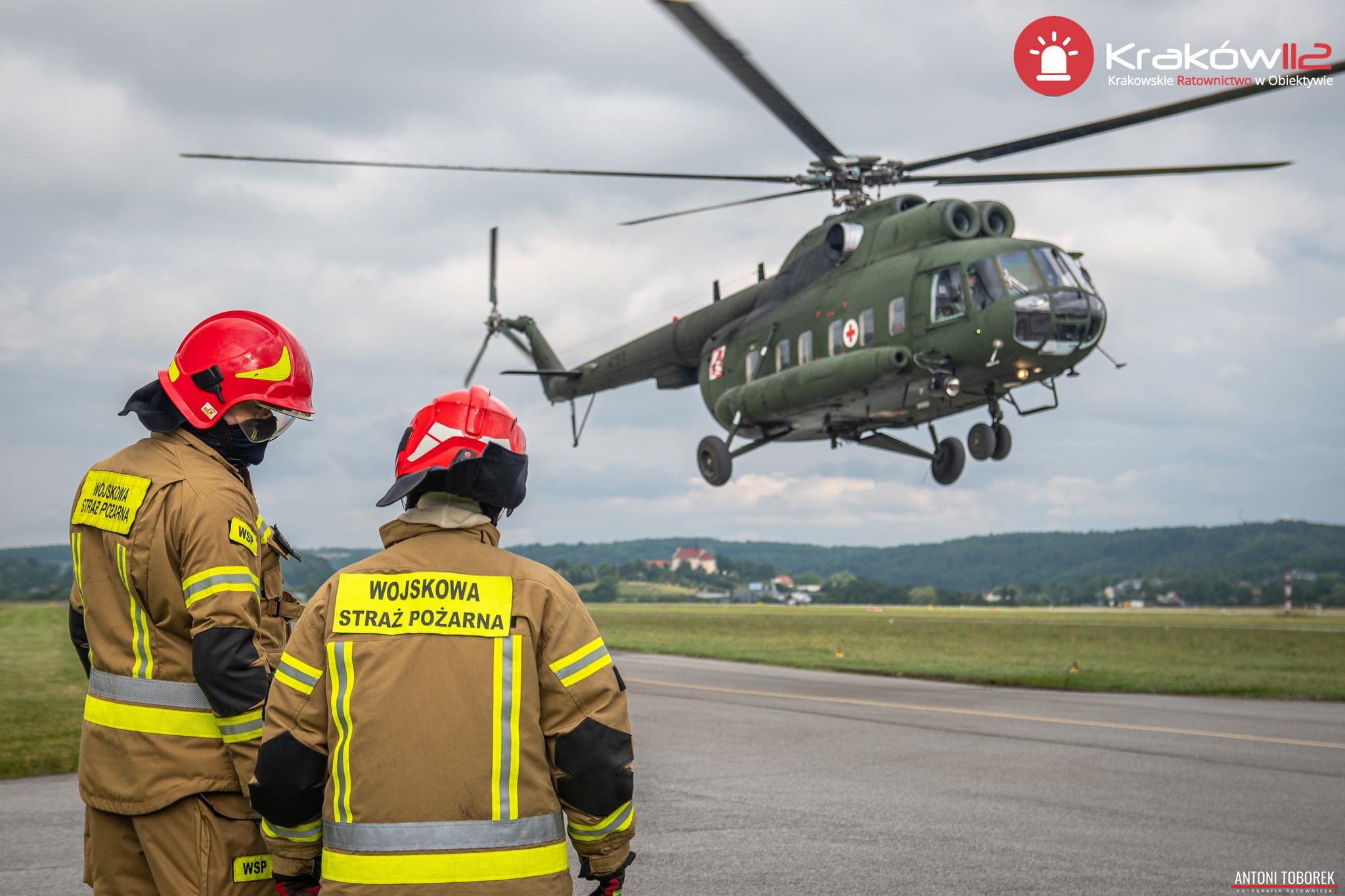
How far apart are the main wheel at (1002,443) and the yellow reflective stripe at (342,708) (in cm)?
1639

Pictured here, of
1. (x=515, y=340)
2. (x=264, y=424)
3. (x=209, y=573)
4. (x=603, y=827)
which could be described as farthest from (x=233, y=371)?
(x=515, y=340)

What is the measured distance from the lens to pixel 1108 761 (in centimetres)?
946

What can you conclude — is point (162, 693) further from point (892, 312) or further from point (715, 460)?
point (715, 460)

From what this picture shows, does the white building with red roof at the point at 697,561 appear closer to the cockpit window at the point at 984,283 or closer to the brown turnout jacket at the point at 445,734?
the cockpit window at the point at 984,283

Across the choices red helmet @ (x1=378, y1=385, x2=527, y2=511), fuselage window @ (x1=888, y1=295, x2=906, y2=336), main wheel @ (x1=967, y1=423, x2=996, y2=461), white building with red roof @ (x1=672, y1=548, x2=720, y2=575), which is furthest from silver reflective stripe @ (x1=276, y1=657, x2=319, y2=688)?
white building with red roof @ (x1=672, y1=548, x2=720, y2=575)

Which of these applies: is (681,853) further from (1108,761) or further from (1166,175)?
(1166,175)

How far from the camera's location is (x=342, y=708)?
2.64 meters

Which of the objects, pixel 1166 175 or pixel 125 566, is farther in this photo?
pixel 1166 175

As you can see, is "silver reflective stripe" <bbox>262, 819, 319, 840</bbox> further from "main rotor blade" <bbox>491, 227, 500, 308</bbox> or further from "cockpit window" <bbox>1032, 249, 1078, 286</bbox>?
"main rotor blade" <bbox>491, 227, 500, 308</bbox>

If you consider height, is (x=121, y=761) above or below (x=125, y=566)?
below

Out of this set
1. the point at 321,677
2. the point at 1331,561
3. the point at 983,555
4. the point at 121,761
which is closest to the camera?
the point at 321,677

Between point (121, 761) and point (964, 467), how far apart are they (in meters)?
17.7

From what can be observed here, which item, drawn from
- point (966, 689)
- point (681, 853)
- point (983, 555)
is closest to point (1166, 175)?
point (966, 689)

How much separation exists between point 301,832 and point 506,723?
23.5 inches
